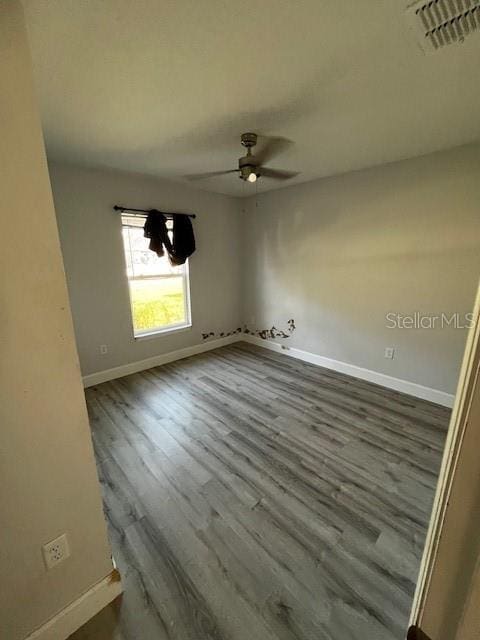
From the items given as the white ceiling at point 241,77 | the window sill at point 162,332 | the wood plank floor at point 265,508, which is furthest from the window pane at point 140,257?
the wood plank floor at point 265,508

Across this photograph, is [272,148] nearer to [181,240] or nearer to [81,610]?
[181,240]

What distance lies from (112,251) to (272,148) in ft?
6.53

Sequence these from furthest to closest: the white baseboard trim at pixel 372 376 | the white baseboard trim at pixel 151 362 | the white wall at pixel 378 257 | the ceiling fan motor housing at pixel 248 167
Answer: the white baseboard trim at pixel 151 362 < the white baseboard trim at pixel 372 376 < the white wall at pixel 378 257 < the ceiling fan motor housing at pixel 248 167

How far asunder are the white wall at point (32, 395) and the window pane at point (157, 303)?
2.49 metres

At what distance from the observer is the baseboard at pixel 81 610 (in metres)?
1.00

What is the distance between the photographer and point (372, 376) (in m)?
3.03

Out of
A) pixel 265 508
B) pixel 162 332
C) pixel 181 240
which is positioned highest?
pixel 181 240

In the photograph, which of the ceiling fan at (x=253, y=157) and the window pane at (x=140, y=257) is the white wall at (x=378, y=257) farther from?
the window pane at (x=140, y=257)

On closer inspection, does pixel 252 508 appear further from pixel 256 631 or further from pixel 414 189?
pixel 414 189

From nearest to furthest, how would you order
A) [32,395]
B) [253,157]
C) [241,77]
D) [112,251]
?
[32,395] < [241,77] < [253,157] < [112,251]

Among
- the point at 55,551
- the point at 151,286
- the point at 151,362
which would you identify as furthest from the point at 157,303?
the point at 55,551

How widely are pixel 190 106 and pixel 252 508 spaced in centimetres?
244

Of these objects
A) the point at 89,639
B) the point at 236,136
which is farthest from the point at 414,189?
the point at 89,639

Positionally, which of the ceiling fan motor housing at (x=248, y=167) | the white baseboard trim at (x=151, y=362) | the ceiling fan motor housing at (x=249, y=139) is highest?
the ceiling fan motor housing at (x=249, y=139)
